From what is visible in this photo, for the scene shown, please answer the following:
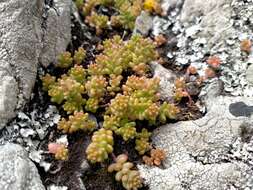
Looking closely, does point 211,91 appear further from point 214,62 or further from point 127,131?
point 127,131

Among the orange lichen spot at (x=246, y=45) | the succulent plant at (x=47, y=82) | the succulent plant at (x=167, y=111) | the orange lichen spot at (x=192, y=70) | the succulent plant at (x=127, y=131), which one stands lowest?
the succulent plant at (x=127, y=131)

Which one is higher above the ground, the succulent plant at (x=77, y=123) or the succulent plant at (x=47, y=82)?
the succulent plant at (x=47, y=82)

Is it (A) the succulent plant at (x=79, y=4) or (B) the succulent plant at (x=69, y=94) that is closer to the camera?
(B) the succulent plant at (x=69, y=94)

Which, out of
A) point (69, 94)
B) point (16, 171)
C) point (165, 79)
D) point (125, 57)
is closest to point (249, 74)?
point (165, 79)

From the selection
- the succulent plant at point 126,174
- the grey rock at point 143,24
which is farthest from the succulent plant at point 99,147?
the grey rock at point 143,24

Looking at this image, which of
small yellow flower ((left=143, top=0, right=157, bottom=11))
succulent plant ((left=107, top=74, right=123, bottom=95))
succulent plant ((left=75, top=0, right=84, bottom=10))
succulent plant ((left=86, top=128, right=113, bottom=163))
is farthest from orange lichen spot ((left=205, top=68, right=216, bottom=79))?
succulent plant ((left=75, top=0, right=84, bottom=10))

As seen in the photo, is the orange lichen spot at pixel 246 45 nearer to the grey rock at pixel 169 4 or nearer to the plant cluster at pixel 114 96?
the plant cluster at pixel 114 96
